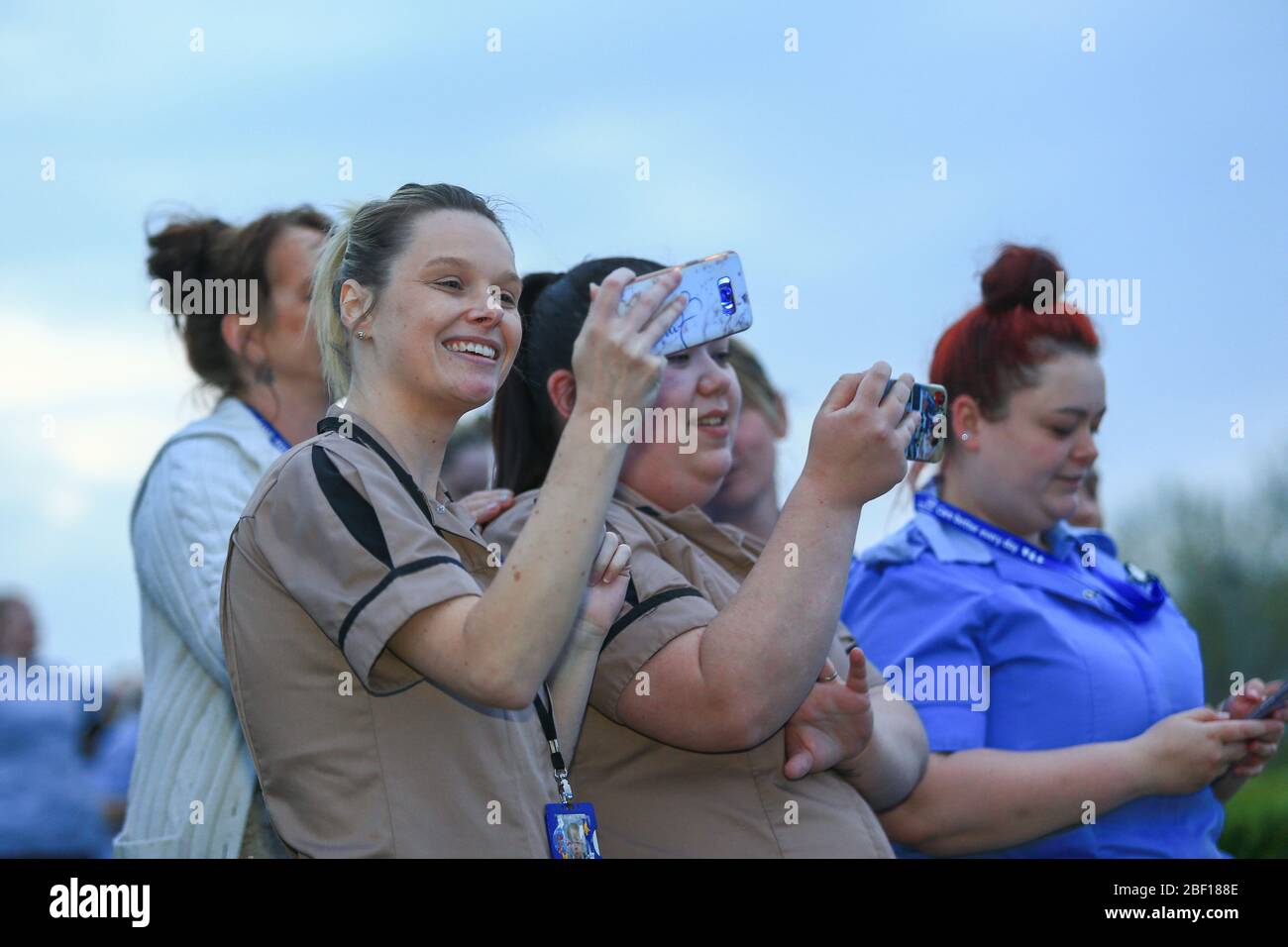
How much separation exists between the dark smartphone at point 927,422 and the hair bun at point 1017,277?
3.72 ft

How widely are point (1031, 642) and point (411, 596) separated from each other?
199 centimetres

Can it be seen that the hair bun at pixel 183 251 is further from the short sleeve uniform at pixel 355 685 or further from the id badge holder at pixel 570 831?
the id badge holder at pixel 570 831

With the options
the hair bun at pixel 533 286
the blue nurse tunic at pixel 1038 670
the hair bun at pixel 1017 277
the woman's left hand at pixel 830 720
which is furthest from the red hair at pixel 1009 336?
the woman's left hand at pixel 830 720

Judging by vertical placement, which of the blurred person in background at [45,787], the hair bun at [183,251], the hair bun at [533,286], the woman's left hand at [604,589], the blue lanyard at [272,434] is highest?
the hair bun at [183,251]

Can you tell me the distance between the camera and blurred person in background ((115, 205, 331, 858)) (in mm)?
3184

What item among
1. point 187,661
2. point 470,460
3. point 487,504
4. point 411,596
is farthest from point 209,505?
point 470,460

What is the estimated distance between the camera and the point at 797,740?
9.04 feet

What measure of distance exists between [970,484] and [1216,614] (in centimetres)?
1718

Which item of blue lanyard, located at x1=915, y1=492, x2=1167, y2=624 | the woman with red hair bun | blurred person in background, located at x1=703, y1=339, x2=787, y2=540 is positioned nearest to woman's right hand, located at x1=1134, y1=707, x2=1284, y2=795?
the woman with red hair bun

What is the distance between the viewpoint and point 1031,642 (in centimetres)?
356

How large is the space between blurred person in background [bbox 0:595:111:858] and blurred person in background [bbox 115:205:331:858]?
80.5 inches

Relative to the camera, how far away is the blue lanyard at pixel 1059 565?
12.3 ft
